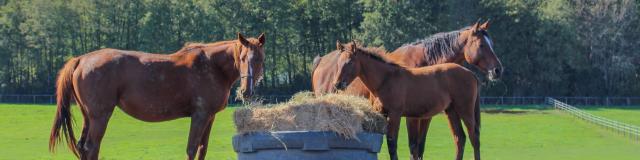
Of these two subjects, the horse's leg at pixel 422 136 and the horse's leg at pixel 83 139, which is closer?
the horse's leg at pixel 83 139

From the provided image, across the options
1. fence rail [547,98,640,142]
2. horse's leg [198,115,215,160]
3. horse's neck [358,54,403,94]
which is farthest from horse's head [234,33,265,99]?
fence rail [547,98,640,142]

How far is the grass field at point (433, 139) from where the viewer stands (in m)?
35.5

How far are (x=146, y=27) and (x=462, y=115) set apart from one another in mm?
62381

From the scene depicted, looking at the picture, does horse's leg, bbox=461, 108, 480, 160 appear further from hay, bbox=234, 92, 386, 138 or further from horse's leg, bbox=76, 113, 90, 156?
horse's leg, bbox=76, 113, 90, 156

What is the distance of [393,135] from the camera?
45.4 feet

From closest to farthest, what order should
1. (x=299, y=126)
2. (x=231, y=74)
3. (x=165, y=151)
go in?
(x=299, y=126) → (x=231, y=74) → (x=165, y=151)

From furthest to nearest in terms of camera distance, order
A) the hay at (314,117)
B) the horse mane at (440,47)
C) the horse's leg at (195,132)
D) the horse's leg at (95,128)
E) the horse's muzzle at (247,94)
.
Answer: the horse mane at (440,47)
the horse's leg at (95,128)
the horse's leg at (195,132)
the horse's muzzle at (247,94)
the hay at (314,117)

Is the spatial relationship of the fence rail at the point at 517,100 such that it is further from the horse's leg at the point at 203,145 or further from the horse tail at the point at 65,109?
the horse's leg at the point at 203,145

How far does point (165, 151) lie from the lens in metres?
35.7

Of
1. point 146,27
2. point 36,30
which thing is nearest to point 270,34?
point 146,27

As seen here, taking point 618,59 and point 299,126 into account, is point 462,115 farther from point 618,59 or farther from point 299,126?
point 618,59

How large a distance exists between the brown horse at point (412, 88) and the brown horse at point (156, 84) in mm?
1536

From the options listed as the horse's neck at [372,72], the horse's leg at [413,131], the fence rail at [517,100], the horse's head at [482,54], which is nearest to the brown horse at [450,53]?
the horse's head at [482,54]

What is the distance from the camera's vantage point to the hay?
1022cm
